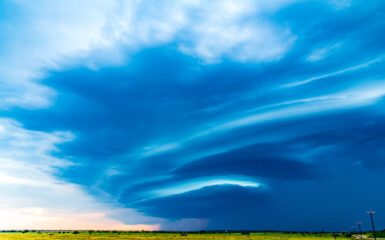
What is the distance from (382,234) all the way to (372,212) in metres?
88.9

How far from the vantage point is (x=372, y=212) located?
12269 cm

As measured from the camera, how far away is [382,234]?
190875mm

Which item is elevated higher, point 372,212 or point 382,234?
point 372,212

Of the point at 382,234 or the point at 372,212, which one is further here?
the point at 382,234
